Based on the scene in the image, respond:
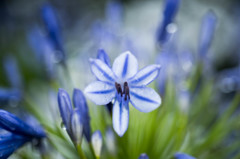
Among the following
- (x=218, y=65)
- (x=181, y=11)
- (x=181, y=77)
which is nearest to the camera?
(x=181, y=77)

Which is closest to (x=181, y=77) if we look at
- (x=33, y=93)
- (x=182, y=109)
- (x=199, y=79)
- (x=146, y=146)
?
(x=199, y=79)

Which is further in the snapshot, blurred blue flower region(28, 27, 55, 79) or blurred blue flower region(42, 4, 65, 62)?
blurred blue flower region(28, 27, 55, 79)

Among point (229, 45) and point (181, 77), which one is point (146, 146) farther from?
point (229, 45)

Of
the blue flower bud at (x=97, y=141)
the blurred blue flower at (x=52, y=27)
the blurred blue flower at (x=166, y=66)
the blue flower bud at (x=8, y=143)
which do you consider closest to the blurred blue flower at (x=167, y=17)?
the blurred blue flower at (x=166, y=66)

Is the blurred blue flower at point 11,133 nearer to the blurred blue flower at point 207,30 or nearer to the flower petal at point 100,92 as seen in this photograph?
the flower petal at point 100,92

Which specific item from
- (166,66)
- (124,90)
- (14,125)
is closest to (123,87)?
(124,90)

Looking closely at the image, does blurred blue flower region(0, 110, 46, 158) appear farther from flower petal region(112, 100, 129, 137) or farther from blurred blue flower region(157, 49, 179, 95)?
blurred blue flower region(157, 49, 179, 95)

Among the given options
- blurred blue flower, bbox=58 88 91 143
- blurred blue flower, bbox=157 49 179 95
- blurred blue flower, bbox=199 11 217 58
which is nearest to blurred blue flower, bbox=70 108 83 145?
blurred blue flower, bbox=58 88 91 143
